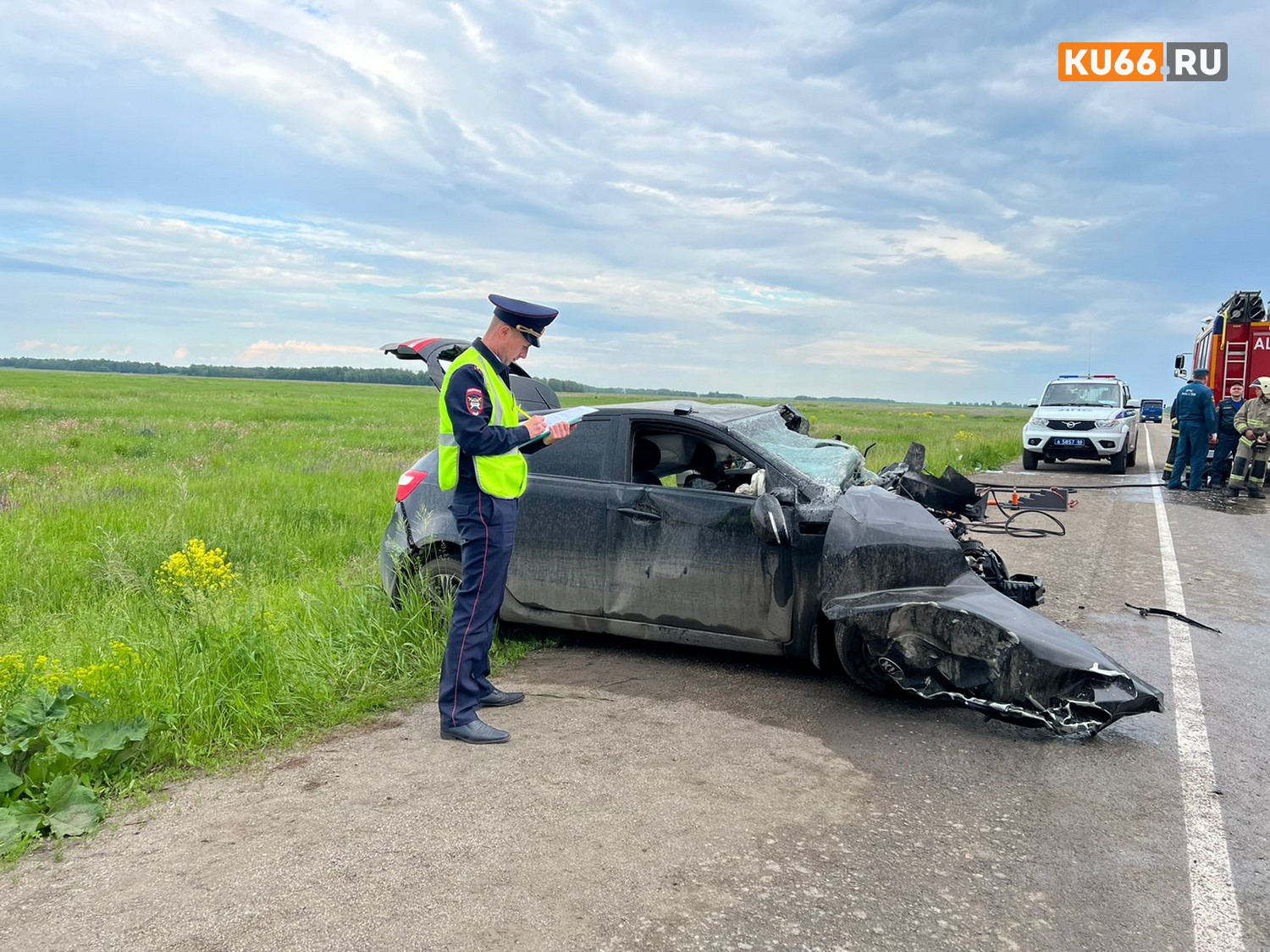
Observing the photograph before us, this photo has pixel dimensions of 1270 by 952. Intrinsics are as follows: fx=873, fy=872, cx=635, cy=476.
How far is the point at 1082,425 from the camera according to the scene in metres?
17.4

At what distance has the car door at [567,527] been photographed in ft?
16.7

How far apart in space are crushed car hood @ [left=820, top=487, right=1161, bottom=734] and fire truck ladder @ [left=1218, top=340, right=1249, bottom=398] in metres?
14.2

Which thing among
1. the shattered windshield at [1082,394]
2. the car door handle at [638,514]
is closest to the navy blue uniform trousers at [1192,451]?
the shattered windshield at [1082,394]

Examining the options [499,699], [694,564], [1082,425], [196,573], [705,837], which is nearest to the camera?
[705,837]

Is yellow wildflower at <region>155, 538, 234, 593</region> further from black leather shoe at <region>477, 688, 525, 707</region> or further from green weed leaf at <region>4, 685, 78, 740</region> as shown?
black leather shoe at <region>477, 688, 525, 707</region>

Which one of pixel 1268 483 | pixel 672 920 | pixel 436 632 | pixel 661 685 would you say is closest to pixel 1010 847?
pixel 672 920

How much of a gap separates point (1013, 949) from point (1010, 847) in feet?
2.13

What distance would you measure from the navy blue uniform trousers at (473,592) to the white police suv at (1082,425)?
15.8 m

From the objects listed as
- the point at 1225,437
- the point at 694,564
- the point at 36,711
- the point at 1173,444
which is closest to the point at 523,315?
the point at 694,564

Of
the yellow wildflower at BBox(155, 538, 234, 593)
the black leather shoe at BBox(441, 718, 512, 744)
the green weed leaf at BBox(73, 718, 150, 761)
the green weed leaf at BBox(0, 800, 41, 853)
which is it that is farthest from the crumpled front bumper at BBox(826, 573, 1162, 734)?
the yellow wildflower at BBox(155, 538, 234, 593)

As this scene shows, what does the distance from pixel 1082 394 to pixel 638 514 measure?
1694 cm

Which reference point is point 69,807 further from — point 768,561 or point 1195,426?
point 1195,426

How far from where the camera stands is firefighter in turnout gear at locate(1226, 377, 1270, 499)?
13.5m

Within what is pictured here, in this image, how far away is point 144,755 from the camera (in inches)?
153
